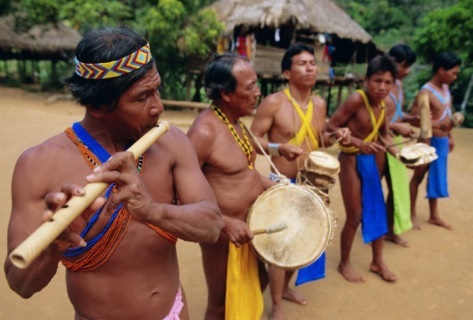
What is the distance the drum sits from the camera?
2508 mm

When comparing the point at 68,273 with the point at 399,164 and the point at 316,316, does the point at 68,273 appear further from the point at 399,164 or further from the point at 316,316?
the point at 399,164

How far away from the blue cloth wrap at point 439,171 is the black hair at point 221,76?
11.4ft

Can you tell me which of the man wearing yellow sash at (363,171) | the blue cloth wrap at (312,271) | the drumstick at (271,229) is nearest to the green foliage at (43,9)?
the man wearing yellow sash at (363,171)

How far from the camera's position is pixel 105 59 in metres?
1.37

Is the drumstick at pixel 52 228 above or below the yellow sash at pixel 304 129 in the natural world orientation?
above

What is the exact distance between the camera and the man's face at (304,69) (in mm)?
3402

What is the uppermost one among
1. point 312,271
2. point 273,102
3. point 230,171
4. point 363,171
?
point 273,102

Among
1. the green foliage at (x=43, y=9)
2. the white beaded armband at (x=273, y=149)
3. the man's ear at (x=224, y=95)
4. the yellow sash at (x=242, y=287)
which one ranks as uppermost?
the green foliage at (x=43, y=9)

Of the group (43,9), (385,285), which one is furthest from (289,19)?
(385,285)

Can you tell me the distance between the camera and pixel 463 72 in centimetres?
1367

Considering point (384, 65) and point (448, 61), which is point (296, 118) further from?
point (448, 61)

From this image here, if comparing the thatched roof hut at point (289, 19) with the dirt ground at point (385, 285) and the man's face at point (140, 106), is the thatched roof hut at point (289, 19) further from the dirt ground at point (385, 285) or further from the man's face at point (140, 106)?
the man's face at point (140, 106)

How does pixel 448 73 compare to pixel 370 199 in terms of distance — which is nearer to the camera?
pixel 370 199

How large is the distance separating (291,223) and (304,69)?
1.43 meters
